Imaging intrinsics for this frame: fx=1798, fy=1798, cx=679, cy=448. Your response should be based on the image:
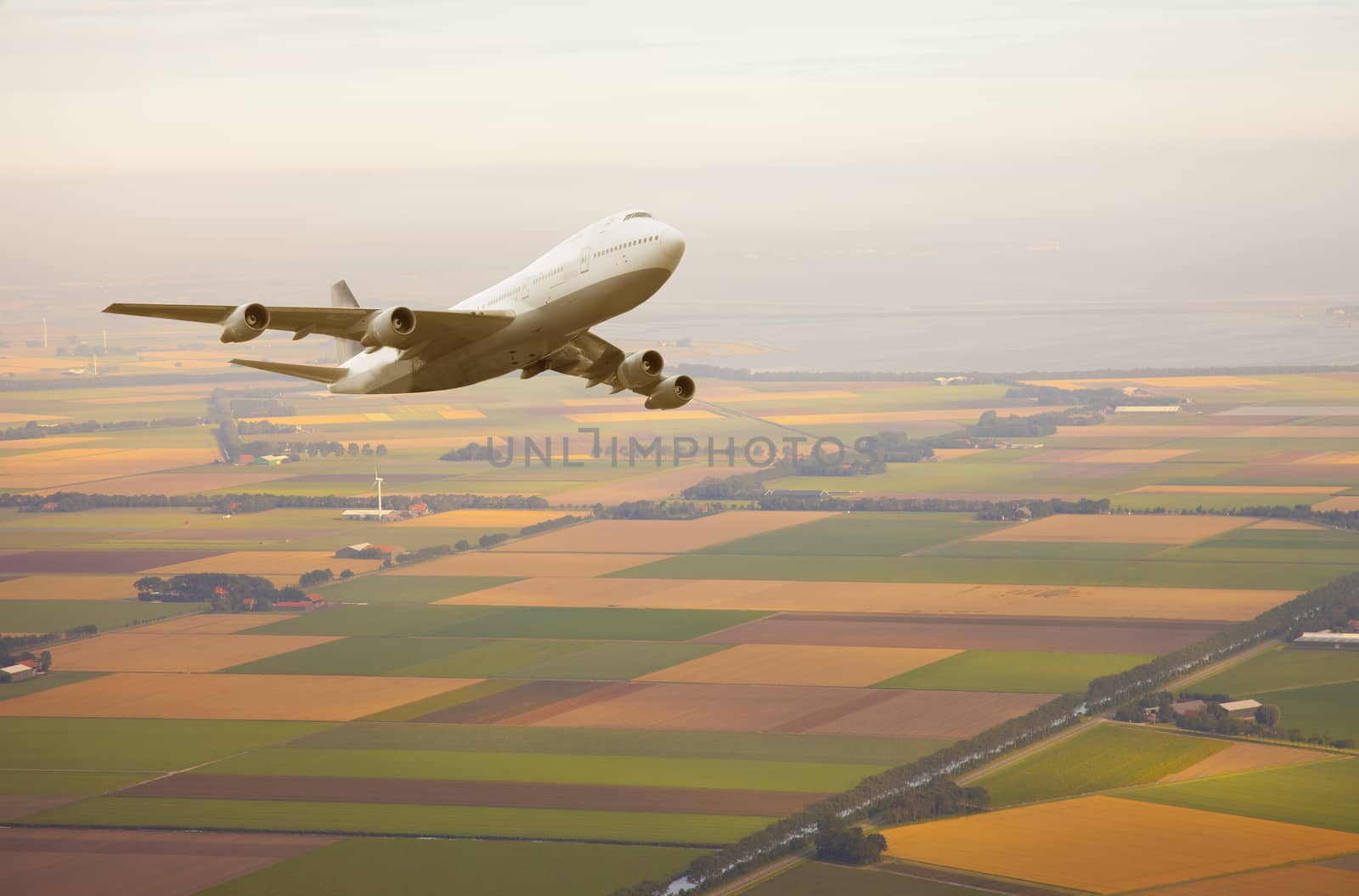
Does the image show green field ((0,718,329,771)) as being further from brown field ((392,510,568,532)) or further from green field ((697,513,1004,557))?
brown field ((392,510,568,532))

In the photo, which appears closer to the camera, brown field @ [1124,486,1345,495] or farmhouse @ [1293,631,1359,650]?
farmhouse @ [1293,631,1359,650]

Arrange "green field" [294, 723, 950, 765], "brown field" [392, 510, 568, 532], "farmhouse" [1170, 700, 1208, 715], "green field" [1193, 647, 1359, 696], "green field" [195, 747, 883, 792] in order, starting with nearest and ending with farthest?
1. "green field" [195, 747, 883, 792]
2. "green field" [294, 723, 950, 765]
3. "farmhouse" [1170, 700, 1208, 715]
4. "green field" [1193, 647, 1359, 696]
5. "brown field" [392, 510, 568, 532]

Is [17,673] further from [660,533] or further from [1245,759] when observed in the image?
[1245,759]

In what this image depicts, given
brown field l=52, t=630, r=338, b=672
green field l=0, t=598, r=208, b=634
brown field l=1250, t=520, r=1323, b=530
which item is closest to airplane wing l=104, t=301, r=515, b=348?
brown field l=52, t=630, r=338, b=672

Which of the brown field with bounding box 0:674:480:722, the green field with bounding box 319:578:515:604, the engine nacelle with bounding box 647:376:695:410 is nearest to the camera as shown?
the engine nacelle with bounding box 647:376:695:410

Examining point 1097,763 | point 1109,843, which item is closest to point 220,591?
point 1097,763

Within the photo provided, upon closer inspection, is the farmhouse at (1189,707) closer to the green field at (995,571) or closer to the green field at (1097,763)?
the green field at (1097,763)

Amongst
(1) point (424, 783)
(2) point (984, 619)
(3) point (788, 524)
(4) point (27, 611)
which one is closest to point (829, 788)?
(1) point (424, 783)
